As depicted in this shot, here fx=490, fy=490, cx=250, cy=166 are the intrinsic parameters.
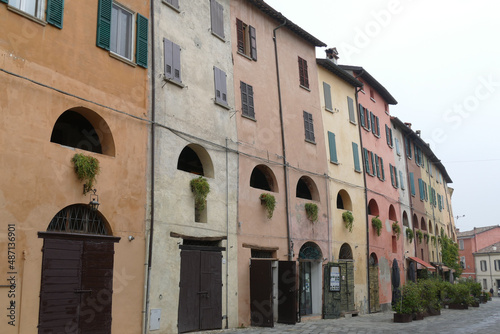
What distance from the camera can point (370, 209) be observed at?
27.6 m

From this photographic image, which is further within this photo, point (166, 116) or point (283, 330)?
point (283, 330)

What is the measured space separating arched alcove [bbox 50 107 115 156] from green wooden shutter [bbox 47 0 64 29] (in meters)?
2.12

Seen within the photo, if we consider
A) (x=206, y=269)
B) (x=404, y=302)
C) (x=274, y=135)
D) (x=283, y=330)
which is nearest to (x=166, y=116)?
(x=206, y=269)

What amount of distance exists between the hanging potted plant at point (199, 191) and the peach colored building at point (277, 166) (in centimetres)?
209

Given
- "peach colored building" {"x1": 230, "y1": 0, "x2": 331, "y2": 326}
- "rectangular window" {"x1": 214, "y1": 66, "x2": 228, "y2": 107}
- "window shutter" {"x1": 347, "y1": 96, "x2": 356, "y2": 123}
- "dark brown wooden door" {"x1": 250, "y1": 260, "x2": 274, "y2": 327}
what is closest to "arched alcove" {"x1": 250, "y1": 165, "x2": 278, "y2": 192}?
"peach colored building" {"x1": 230, "y1": 0, "x2": 331, "y2": 326}

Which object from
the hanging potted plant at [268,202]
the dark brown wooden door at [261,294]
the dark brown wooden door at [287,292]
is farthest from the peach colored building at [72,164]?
the dark brown wooden door at [287,292]

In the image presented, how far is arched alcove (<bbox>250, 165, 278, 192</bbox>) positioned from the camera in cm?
1858

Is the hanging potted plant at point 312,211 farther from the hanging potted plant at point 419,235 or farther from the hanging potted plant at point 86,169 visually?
the hanging potted plant at point 419,235

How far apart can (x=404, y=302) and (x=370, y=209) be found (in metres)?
9.04

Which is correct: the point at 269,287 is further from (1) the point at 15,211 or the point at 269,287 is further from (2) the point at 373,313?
(2) the point at 373,313

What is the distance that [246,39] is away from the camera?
18859 mm

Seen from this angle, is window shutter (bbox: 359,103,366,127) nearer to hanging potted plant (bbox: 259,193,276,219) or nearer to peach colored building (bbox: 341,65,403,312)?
peach colored building (bbox: 341,65,403,312)

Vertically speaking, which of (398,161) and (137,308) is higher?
(398,161)

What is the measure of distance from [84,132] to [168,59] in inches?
134
